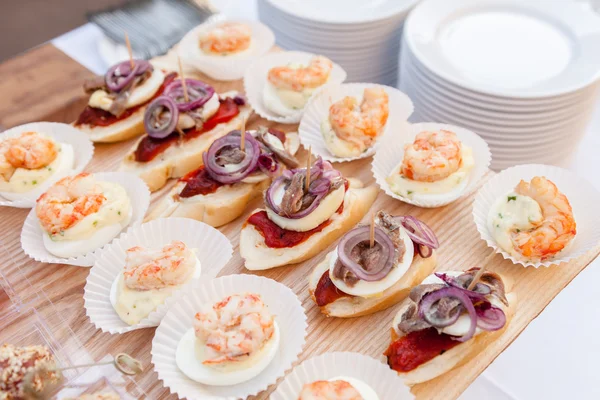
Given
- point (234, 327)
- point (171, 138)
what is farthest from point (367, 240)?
point (171, 138)

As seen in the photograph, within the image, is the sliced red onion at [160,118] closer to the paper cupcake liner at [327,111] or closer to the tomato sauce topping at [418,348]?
the paper cupcake liner at [327,111]

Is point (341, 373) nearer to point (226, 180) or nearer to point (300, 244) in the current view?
point (300, 244)

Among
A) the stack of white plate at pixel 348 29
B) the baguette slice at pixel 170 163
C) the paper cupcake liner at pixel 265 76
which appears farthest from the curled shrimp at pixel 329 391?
the stack of white plate at pixel 348 29

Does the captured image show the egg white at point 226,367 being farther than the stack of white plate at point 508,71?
No

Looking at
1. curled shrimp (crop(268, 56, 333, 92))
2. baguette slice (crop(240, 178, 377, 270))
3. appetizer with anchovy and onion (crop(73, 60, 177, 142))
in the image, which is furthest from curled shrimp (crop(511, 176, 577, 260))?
appetizer with anchovy and onion (crop(73, 60, 177, 142))

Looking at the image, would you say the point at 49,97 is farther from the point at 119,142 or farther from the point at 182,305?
the point at 182,305

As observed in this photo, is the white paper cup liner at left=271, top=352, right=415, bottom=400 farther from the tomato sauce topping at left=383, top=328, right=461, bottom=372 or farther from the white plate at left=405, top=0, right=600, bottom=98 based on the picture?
the white plate at left=405, top=0, right=600, bottom=98
